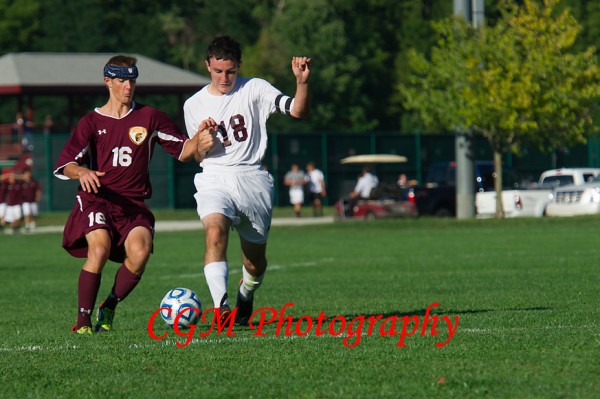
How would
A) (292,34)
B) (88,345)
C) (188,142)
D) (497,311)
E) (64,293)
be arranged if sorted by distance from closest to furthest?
(88,345) → (188,142) → (497,311) → (64,293) → (292,34)

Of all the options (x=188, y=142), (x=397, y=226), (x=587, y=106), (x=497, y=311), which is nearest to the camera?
(x=188, y=142)

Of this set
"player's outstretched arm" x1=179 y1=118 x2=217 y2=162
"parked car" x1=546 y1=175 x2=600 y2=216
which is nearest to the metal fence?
"parked car" x1=546 y1=175 x2=600 y2=216

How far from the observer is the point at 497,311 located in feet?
35.5

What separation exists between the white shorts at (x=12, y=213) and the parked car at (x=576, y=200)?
15.0m

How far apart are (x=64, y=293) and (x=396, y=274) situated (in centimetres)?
412

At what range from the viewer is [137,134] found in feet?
32.8

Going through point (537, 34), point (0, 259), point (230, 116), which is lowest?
point (0, 259)

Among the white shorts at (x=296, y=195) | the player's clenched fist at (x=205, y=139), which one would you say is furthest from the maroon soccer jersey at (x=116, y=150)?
the white shorts at (x=296, y=195)

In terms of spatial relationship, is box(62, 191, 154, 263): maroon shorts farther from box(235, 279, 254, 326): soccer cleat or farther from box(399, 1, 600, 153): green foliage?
box(399, 1, 600, 153): green foliage

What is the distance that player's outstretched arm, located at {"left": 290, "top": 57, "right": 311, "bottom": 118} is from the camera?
1008cm

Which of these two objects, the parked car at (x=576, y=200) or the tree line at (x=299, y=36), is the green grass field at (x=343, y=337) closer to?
the parked car at (x=576, y=200)

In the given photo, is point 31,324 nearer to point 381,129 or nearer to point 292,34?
point 292,34

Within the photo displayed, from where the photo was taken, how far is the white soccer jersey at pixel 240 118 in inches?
401

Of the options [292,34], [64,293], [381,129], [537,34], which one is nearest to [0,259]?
[64,293]
